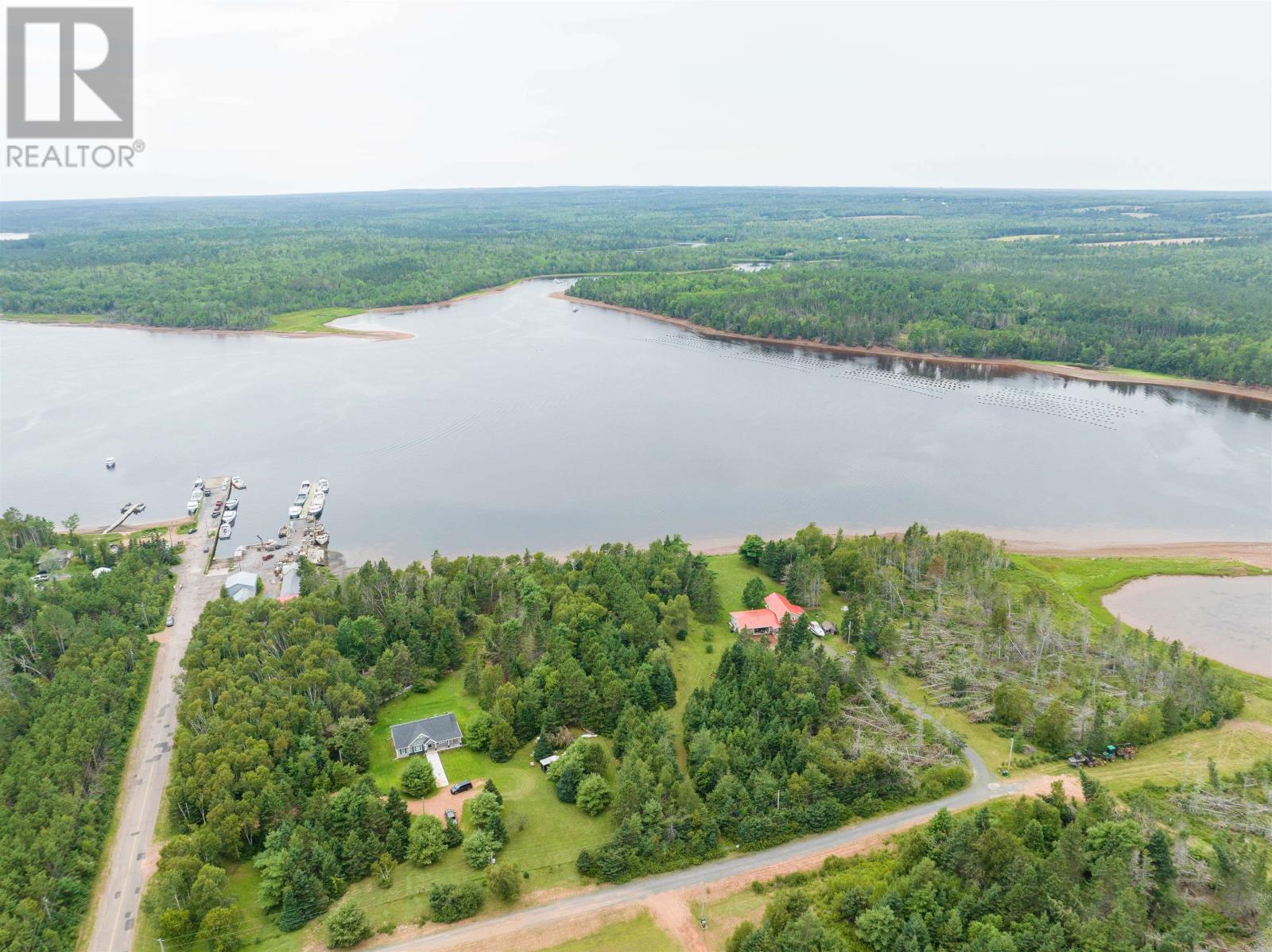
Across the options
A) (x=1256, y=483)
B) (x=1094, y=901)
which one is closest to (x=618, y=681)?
(x=1094, y=901)

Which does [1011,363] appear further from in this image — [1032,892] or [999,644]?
[1032,892]

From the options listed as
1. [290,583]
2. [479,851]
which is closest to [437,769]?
[479,851]

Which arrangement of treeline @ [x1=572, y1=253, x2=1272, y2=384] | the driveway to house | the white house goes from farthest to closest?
treeline @ [x1=572, y1=253, x2=1272, y2=384]
the white house
the driveway to house

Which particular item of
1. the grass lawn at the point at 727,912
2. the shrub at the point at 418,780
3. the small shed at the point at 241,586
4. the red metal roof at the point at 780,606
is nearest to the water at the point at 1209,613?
the red metal roof at the point at 780,606

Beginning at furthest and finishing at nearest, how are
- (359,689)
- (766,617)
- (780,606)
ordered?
1. (780,606)
2. (766,617)
3. (359,689)

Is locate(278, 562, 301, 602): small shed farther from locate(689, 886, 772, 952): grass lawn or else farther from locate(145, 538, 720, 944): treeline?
locate(689, 886, 772, 952): grass lawn

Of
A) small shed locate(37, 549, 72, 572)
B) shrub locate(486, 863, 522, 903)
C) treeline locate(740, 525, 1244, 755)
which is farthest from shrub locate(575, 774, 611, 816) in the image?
small shed locate(37, 549, 72, 572)
